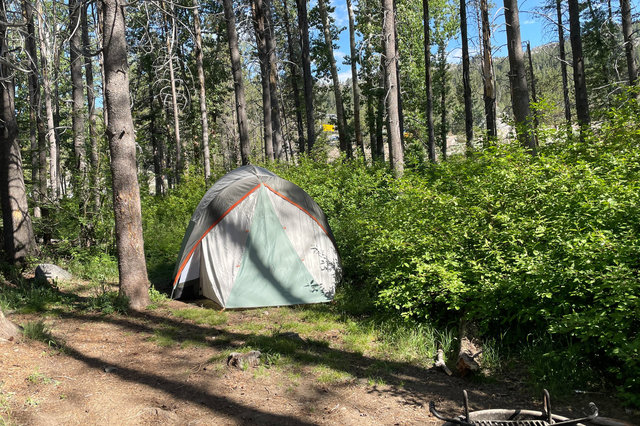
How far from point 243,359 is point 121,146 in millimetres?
3814

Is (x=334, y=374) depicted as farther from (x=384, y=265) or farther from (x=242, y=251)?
(x=242, y=251)

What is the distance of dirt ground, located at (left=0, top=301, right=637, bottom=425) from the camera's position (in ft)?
12.3

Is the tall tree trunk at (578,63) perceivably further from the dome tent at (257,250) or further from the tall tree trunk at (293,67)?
the tall tree trunk at (293,67)

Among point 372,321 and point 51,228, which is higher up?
point 51,228

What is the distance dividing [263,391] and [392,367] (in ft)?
5.25

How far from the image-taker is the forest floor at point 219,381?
3799 millimetres

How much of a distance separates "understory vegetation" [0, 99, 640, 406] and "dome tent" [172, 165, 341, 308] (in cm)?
70

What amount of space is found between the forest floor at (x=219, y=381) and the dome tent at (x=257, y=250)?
4.03 feet

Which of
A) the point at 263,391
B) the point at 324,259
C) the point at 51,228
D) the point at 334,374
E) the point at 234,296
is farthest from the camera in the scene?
the point at 51,228

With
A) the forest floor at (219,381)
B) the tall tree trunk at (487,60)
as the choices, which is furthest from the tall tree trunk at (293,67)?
the forest floor at (219,381)

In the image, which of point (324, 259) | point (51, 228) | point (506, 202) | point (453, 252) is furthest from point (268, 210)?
point (51, 228)

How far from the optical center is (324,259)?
7.77 metres

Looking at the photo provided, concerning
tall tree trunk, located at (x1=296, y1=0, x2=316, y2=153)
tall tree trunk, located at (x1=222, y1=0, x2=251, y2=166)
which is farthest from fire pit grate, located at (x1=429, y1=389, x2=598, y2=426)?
tall tree trunk, located at (x1=296, y1=0, x2=316, y2=153)

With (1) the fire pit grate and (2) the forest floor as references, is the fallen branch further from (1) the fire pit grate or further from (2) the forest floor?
(1) the fire pit grate
